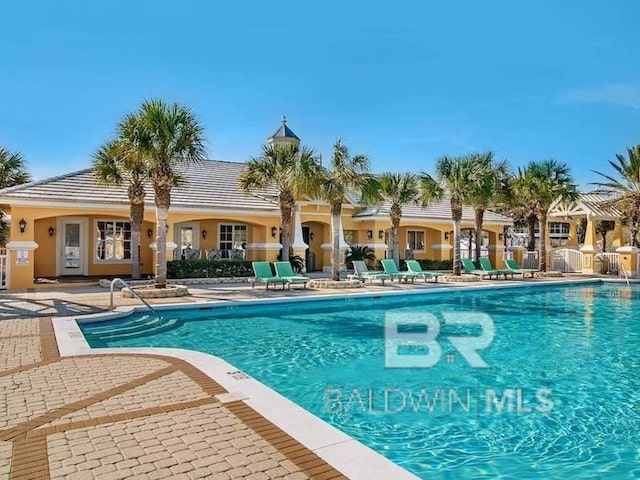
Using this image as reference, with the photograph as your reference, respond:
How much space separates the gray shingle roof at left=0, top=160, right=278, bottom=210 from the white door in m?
2.42

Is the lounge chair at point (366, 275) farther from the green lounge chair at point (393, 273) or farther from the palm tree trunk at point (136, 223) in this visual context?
the palm tree trunk at point (136, 223)

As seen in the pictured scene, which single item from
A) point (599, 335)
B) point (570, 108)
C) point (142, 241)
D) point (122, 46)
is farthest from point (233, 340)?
point (570, 108)

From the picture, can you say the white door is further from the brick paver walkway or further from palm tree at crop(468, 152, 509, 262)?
palm tree at crop(468, 152, 509, 262)

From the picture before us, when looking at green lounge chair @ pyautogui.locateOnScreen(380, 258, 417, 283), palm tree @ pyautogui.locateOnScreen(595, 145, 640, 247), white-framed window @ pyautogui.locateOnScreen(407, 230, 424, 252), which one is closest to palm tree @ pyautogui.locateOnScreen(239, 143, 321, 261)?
green lounge chair @ pyautogui.locateOnScreen(380, 258, 417, 283)

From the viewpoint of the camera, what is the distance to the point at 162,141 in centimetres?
1612

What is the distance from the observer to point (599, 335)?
1230cm

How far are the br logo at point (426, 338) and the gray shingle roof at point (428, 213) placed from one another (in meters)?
13.6

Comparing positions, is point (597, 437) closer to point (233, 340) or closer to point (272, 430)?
point (272, 430)

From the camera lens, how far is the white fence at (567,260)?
32.5m

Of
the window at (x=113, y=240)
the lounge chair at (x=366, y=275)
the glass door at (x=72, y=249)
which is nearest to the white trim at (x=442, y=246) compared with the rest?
the lounge chair at (x=366, y=275)

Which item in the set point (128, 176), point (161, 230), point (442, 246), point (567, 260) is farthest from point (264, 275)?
point (567, 260)

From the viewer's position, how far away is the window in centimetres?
2322

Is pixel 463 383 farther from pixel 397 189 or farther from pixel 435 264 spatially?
pixel 435 264

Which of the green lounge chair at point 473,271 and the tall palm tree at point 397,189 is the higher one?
the tall palm tree at point 397,189
